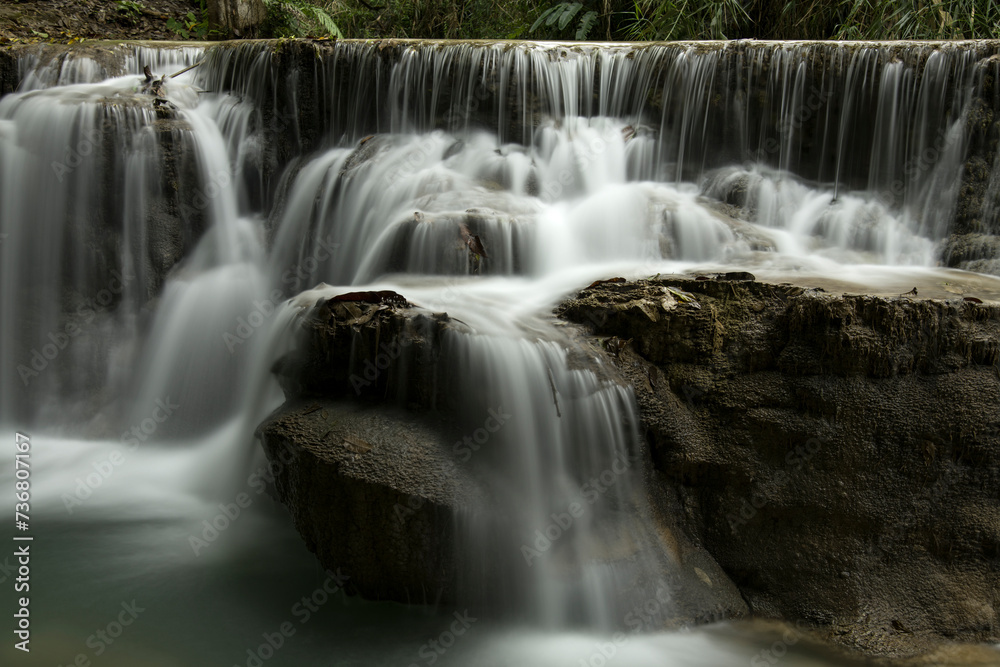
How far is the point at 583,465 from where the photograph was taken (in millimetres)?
3576

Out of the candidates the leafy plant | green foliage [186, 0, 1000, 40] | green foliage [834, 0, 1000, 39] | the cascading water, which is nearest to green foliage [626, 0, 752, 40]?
green foliage [186, 0, 1000, 40]

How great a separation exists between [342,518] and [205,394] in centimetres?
231

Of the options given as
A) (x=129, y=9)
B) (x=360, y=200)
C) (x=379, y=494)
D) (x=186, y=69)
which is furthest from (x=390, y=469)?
(x=129, y=9)

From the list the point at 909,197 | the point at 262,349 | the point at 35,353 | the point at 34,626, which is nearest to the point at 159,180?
the point at 35,353

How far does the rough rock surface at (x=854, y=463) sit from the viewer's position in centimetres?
342

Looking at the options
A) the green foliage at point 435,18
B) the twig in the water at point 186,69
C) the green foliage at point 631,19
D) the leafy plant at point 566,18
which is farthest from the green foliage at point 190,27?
the leafy plant at point 566,18

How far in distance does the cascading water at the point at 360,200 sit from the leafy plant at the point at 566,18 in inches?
114

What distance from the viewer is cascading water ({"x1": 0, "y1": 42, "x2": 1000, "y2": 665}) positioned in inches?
188

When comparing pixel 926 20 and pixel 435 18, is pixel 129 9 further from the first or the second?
pixel 926 20

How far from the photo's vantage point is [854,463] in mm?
3508

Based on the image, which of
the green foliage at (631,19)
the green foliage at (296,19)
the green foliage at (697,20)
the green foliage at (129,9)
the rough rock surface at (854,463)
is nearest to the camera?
the rough rock surface at (854,463)

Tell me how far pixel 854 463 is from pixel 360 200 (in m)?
3.78

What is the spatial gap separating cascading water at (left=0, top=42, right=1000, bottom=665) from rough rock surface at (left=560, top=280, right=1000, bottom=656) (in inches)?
34.9

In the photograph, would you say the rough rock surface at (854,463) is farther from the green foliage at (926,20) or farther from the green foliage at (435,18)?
the green foliage at (435,18)
